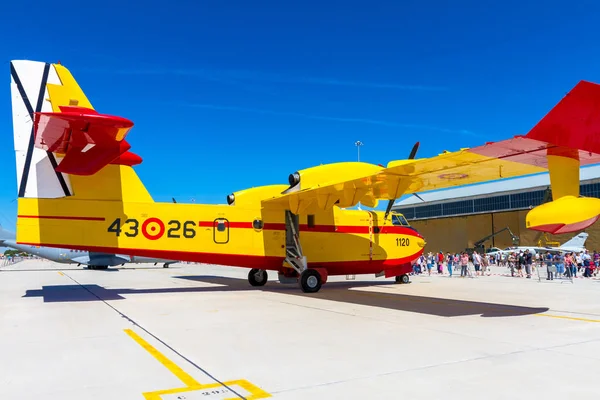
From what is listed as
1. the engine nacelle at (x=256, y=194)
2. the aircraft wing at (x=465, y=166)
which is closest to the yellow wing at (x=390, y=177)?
the aircraft wing at (x=465, y=166)

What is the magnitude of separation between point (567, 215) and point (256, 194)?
980 cm

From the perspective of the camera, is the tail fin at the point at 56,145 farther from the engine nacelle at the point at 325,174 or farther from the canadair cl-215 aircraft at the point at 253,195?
the engine nacelle at the point at 325,174

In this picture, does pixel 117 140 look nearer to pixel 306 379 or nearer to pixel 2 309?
pixel 2 309

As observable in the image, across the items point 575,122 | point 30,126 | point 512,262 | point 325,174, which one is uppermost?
point 30,126

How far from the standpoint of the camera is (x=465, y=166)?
10.7 meters

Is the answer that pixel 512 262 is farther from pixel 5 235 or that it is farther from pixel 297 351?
pixel 5 235

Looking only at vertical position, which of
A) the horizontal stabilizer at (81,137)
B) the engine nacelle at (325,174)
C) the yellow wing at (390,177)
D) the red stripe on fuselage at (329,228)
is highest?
the horizontal stabilizer at (81,137)

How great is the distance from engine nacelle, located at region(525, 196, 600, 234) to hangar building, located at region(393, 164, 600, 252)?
147ft

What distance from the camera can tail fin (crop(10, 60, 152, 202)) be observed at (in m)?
11.2

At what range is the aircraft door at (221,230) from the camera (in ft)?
48.5

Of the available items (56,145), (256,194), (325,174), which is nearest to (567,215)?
(325,174)

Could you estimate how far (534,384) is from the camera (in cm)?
510

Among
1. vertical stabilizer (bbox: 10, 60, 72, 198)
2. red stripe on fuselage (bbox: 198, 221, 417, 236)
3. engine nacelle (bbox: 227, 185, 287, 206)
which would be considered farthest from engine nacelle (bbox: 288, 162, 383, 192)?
vertical stabilizer (bbox: 10, 60, 72, 198)

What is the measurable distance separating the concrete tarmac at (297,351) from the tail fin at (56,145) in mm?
3272
